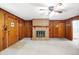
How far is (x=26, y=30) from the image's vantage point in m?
14.1

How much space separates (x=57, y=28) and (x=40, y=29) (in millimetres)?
2537

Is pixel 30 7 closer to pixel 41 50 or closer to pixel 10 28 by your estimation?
pixel 41 50

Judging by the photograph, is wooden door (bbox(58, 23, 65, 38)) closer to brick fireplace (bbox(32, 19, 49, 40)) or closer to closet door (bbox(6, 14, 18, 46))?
brick fireplace (bbox(32, 19, 49, 40))

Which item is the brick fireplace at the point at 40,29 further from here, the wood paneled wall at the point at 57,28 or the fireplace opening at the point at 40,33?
the wood paneled wall at the point at 57,28

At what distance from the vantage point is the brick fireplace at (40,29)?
12086 millimetres

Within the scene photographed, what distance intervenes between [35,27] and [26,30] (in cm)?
217

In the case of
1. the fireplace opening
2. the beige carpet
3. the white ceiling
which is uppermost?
the white ceiling

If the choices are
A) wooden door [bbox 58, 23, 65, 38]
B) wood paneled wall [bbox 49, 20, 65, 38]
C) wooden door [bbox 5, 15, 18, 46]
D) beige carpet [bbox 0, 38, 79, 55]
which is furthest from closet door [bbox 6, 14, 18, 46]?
wooden door [bbox 58, 23, 65, 38]

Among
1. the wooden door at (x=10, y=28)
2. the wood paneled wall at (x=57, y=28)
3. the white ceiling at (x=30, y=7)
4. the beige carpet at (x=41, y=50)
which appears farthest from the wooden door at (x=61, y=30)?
the wooden door at (x=10, y=28)

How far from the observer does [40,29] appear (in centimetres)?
1226

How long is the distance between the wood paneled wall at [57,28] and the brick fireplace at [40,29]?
6.11ft

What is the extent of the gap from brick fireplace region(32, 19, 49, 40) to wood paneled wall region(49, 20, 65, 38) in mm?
1863

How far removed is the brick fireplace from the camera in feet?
39.7

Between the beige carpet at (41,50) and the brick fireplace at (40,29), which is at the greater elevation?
the brick fireplace at (40,29)
